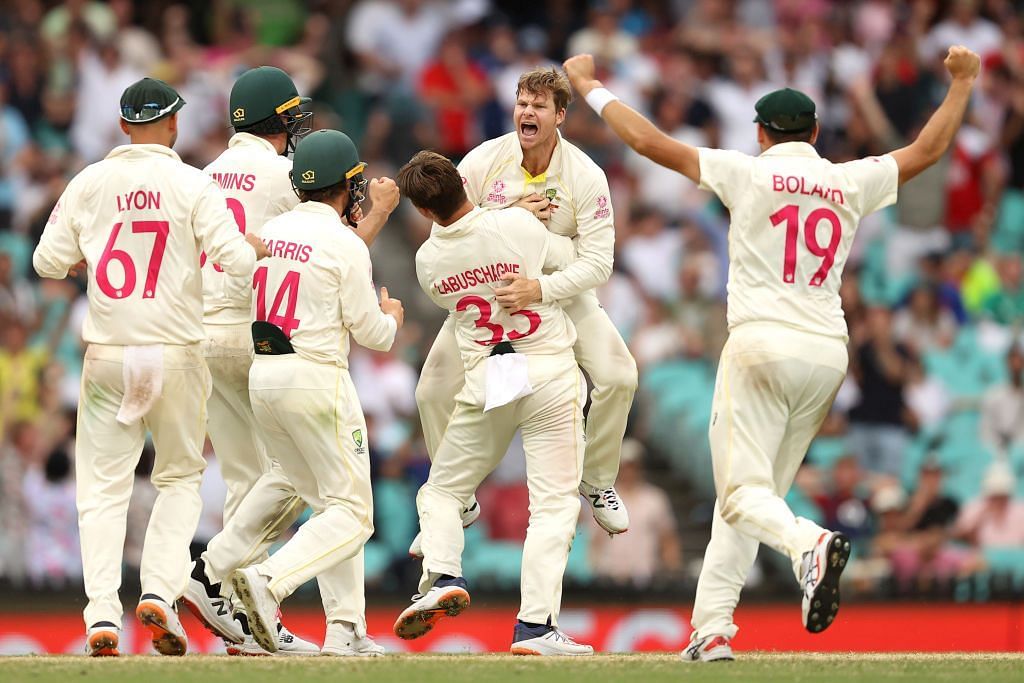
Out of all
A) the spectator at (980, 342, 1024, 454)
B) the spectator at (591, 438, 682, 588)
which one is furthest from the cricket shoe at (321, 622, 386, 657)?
the spectator at (980, 342, 1024, 454)

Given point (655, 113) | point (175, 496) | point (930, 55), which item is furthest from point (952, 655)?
point (930, 55)

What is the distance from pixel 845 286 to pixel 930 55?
162 inches

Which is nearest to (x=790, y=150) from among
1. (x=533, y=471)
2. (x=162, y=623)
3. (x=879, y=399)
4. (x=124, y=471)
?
(x=533, y=471)

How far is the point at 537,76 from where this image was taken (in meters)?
11.0

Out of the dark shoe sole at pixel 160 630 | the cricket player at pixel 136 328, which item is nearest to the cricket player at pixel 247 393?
the cricket player at pixel 136 328

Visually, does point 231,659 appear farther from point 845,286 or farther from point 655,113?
point 655,113

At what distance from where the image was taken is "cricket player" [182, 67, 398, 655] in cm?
1076

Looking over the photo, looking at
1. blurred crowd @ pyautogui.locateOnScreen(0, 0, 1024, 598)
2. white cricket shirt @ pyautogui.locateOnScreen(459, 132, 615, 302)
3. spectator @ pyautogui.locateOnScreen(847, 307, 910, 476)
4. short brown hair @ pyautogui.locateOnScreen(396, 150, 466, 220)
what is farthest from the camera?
spectator @ pyautogui.locateOnScreen(847, 307, 910, 476)

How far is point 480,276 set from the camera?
10.6 m

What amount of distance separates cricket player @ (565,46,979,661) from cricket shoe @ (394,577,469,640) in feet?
4.50

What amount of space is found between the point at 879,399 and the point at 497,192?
298 inches

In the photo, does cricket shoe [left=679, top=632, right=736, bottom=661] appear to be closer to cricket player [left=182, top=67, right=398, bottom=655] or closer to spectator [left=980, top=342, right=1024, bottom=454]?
cricket player [left=182, top=67, right=398, bottom=655]

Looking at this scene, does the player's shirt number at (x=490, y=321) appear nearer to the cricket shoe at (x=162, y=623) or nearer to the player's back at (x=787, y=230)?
the player's back at (x=787, y=230)

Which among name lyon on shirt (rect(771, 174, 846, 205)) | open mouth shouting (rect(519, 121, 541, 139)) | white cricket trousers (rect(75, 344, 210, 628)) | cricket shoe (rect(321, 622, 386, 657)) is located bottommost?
cricket shoe (rect(321, 622, 386, 657))
